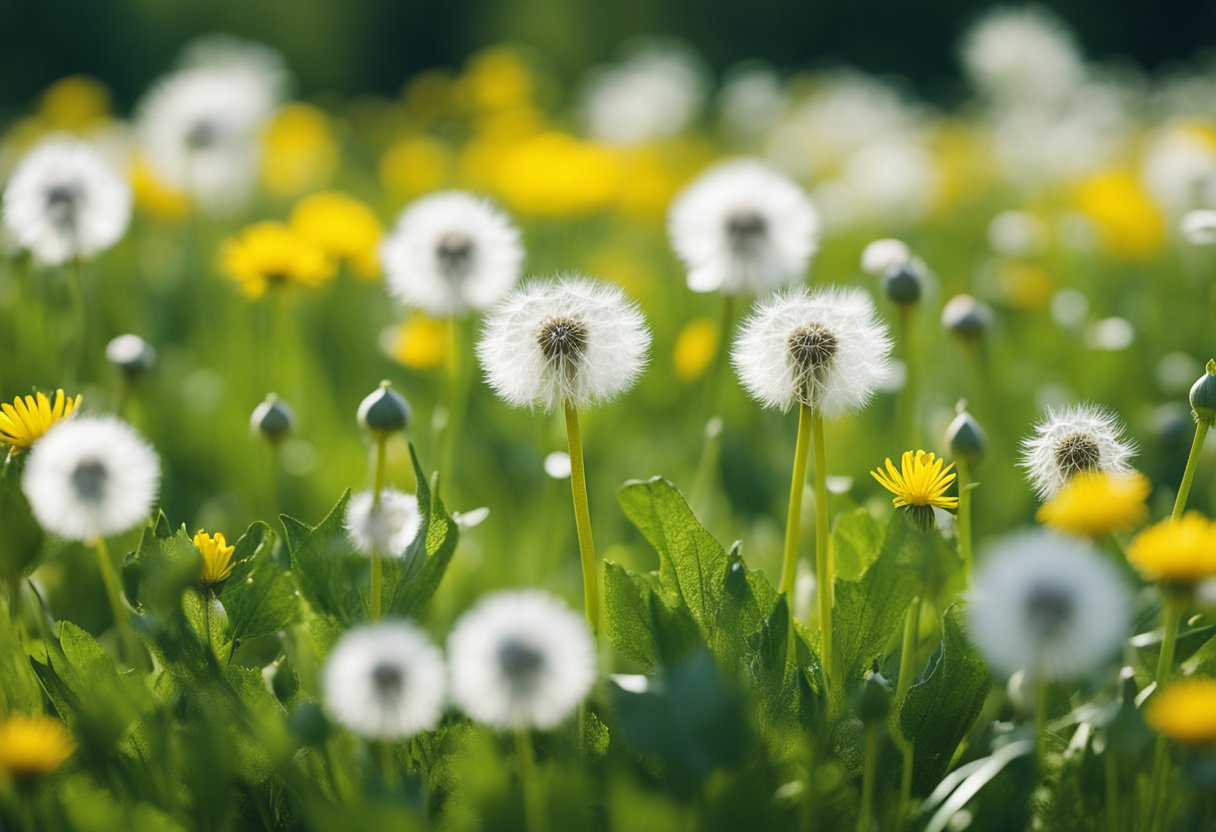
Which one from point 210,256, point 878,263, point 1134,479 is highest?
point 210,256

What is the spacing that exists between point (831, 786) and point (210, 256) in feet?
7.02

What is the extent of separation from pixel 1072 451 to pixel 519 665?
54cm

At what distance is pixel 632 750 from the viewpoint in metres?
0.96

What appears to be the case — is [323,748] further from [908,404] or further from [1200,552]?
[908,404]

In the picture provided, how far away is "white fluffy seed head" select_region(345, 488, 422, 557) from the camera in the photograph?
0.96 metres

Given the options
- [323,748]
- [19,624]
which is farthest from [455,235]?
[323,748]

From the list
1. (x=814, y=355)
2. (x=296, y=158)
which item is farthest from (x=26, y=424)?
(x=296, y=158)

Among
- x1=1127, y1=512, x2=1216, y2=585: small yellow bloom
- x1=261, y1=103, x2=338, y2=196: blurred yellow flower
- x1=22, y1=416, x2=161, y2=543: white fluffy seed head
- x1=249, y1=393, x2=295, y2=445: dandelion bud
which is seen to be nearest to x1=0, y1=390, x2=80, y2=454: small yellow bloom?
x1=22, y1=416, x2=161, y2=543: white fluffy seed head

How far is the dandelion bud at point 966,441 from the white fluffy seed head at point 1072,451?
81mm

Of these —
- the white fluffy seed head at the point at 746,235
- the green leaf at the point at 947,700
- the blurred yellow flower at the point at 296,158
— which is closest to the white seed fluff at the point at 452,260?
the white fluffy seed head at the point at 746,235

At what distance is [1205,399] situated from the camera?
3.18ft

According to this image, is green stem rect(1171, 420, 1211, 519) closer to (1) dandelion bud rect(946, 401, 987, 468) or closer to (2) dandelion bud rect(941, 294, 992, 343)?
(1) dandelion bud rect(946, 401, 987, 468)

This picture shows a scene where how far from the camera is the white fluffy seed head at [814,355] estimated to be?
1019 mm

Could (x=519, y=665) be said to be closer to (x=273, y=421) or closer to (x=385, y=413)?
(x=385, y=413)
